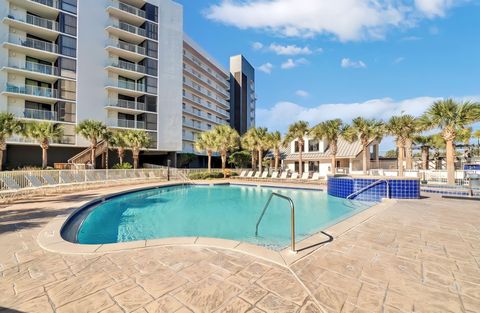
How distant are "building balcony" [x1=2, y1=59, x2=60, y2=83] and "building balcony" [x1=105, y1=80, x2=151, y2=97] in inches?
199

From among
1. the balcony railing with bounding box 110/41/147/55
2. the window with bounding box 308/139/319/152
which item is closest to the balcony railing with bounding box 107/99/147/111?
the balcony railing with bounding box 110/41/147/55

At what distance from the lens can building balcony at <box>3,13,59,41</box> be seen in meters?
22.6

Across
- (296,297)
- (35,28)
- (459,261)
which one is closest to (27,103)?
(35,28)

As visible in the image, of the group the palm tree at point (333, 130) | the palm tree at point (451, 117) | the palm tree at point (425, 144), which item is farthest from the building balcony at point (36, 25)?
the palm tree at point (425, 144)

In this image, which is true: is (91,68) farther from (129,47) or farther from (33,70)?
(129,47)

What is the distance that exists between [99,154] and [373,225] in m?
27.1

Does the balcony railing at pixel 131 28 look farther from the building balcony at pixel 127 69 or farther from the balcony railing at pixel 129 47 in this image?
the building balcony at pixel 127 69

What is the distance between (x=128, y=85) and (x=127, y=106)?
270 cm

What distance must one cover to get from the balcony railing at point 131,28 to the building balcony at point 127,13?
0.93 meters

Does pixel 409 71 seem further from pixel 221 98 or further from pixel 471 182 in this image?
pixel 221 98

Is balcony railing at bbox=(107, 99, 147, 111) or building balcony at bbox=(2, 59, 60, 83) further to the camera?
balcony railing at bbox=(107, 99, 147, 111)

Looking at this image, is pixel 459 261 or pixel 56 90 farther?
pixel 56 90

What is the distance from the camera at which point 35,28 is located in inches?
928

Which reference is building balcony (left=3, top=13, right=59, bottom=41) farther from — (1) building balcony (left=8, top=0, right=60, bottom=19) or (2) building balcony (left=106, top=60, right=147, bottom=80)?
(2) building balcony (left=106, top=60, right=147, bottom=80)
